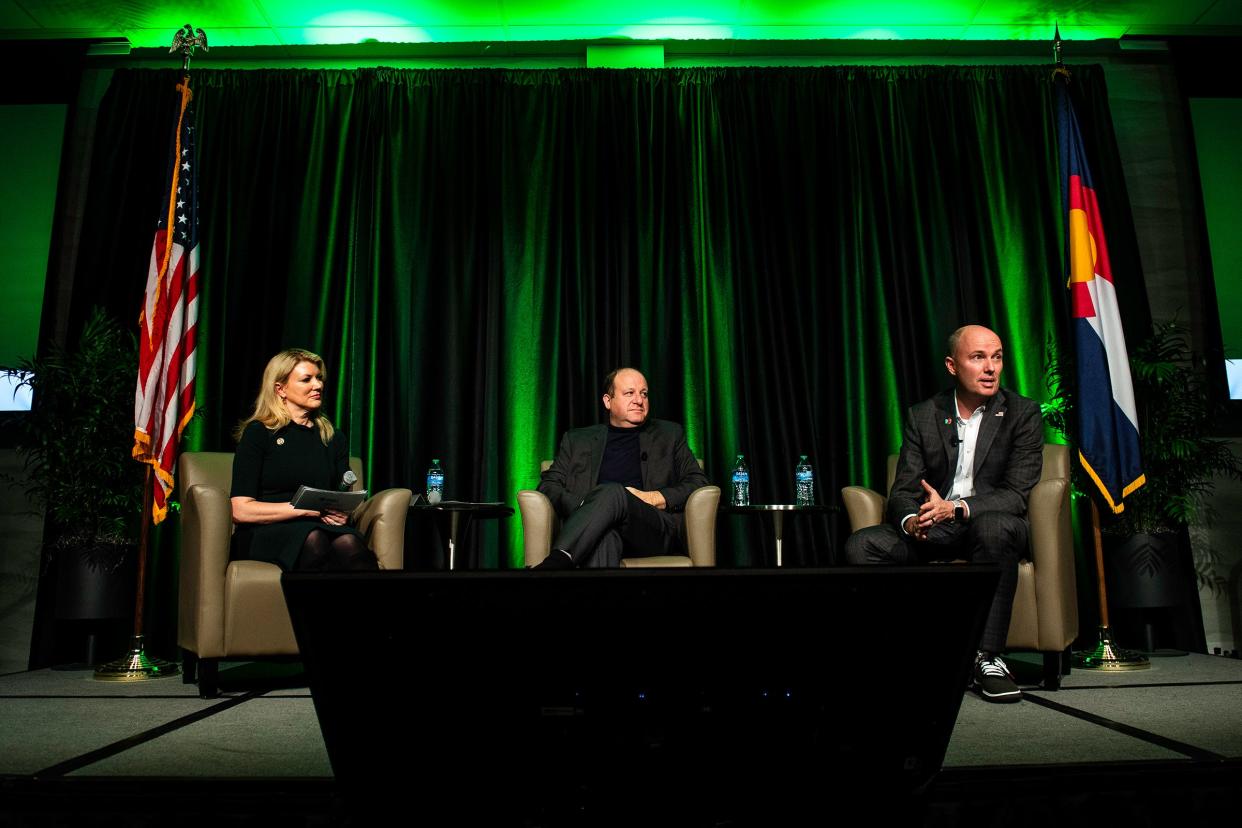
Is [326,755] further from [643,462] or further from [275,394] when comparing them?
[643,462]

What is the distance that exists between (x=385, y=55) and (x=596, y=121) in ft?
4.17

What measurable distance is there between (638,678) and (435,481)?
3.27 metres

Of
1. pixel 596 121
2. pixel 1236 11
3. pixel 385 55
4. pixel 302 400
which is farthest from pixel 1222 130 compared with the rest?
pixel 302 400

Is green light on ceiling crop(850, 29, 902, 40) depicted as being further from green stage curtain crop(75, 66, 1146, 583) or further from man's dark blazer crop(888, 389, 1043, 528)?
man's dark blazer crop(888, 389, 1043, 528)

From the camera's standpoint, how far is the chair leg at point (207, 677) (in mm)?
2891

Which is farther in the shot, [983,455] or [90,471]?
[90,471]

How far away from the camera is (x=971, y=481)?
311cm

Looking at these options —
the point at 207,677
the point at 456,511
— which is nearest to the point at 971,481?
the point at 456,511

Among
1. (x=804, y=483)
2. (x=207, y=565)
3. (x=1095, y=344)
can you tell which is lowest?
(x=207, y=565)

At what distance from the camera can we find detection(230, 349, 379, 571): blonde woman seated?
3023 mm

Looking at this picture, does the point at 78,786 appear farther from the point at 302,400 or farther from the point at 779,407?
the point at 779,407

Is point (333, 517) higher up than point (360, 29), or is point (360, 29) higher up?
point (360, 29)

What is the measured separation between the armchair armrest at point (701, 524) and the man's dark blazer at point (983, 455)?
636mm

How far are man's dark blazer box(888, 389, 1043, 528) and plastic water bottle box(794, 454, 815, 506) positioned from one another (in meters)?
1.02
